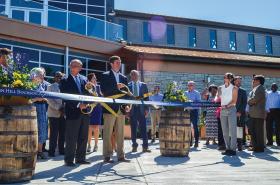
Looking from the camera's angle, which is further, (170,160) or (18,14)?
(18,14)

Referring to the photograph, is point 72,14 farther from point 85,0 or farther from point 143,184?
point 143,184

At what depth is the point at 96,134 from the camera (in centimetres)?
853

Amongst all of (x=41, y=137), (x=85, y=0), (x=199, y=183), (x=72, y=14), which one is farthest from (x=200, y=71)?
(x=199, y=183)

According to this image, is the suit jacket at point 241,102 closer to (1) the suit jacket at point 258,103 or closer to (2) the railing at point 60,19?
(1) the suit jacket at point 258,103

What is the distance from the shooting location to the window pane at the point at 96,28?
18.2 m

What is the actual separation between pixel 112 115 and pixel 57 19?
1176 cm

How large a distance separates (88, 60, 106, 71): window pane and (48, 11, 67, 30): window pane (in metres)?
3.01

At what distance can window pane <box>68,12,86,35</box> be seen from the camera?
57.4ft

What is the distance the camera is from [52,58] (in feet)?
60.2

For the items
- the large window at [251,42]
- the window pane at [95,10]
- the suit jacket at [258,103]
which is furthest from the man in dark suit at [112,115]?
the large window at [251,42]

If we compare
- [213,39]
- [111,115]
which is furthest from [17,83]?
[213,39]

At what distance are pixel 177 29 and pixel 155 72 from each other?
28.3 ft

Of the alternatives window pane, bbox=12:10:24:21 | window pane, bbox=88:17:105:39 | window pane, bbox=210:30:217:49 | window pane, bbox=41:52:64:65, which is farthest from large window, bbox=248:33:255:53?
window pane, bbox=12:10:24:21

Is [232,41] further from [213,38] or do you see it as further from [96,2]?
[96,2]
